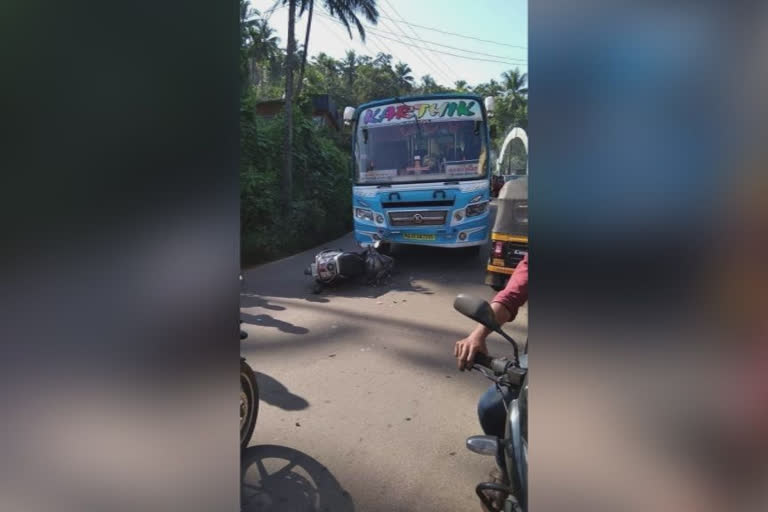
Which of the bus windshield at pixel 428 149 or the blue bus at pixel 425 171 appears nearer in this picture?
the blue bus at pixel 425 171

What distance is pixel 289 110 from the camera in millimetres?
12984

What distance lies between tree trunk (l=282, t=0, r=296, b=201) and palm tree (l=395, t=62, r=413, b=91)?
90.7ft

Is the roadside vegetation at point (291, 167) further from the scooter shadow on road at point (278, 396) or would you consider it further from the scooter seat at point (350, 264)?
the scooter shadow on road at point (278, 396)

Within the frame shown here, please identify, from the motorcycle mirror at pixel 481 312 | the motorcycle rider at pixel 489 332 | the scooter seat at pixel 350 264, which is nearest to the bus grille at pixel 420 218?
the scooter seat at pixel 350 264

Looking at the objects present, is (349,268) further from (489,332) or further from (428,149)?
(489,332)

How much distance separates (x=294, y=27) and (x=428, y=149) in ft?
25.6

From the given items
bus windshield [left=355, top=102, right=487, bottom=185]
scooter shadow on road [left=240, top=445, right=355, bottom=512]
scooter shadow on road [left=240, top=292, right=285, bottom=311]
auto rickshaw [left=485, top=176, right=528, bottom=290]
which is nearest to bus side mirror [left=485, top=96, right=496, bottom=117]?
bus windshield [left=355, top=102, right=487, bottom=185]

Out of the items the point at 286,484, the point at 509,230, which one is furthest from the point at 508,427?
the point at 509,230

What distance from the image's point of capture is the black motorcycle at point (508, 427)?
1642 millimetres

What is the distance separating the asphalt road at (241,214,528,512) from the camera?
2.57m

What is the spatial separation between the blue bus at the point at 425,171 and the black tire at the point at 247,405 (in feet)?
18.3
